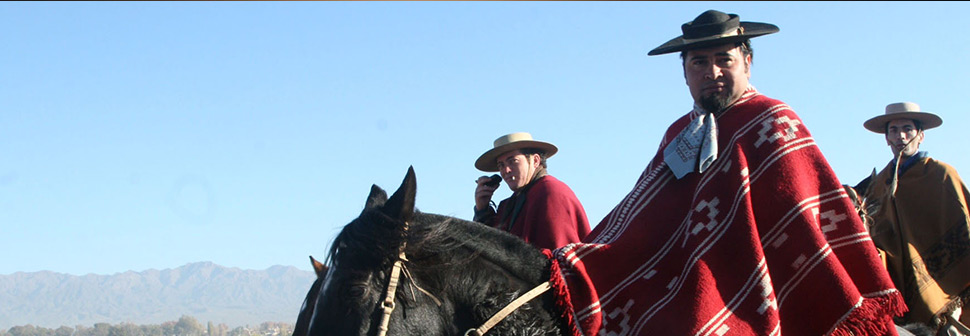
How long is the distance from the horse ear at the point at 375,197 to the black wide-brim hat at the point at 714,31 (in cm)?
169

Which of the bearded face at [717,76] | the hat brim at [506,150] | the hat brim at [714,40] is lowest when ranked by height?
the bearded face at [717,76]

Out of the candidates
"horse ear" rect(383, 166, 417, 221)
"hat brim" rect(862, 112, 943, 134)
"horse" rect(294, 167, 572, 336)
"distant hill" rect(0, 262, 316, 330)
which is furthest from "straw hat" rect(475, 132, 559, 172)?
"distant hill" rect(0, 262, 316, 330)

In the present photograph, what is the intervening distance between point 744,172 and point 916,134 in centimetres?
635

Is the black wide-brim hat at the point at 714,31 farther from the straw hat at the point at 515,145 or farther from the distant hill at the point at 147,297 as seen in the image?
the distant hill at the point at 147,297

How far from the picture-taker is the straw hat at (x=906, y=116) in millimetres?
8922

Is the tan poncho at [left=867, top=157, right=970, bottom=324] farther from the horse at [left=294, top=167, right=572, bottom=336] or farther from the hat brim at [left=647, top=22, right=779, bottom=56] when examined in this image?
the horse at [left=294, top=167, right=572, bottom=336]

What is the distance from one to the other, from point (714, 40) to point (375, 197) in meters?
1.81

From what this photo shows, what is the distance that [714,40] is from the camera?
4.12m

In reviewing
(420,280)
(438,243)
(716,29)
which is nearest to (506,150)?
(716,29)

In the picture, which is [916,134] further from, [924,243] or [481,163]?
[481,163]

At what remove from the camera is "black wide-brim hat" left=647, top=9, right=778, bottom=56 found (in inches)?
164

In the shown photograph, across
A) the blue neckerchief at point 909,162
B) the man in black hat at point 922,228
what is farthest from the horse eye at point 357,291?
the blue neckerchief at point 909,162

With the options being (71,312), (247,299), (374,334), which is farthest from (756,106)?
(247,299)

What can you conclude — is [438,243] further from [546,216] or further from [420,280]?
[546,216]
